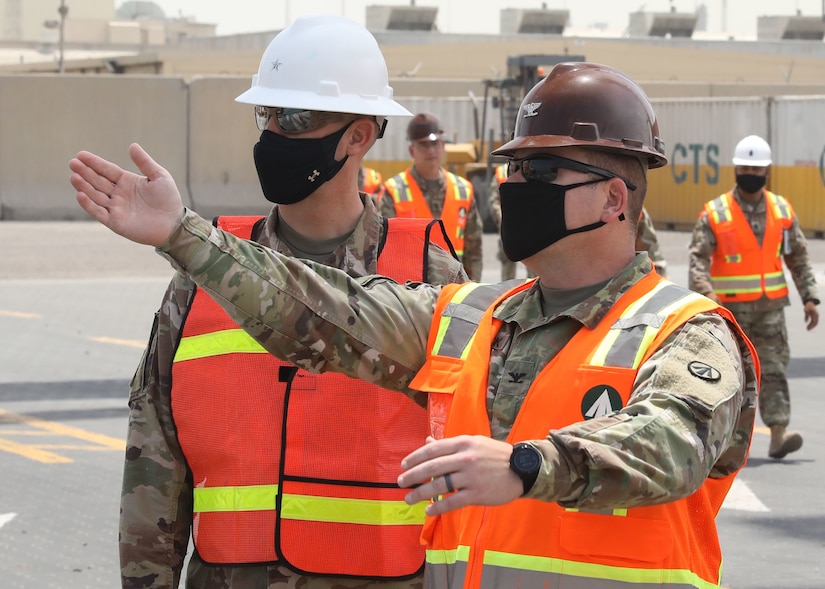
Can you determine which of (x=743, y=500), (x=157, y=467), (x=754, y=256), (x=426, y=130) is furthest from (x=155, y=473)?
(x=426, y=130)

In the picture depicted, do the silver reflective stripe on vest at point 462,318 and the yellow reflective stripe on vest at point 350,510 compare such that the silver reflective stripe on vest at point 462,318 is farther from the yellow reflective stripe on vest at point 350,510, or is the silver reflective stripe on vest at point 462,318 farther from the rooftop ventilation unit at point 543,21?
the rooftop ventilation unit at point 543,21

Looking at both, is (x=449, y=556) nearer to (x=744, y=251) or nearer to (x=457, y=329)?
(x=457, y=329)

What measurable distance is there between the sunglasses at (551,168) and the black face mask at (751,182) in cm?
739

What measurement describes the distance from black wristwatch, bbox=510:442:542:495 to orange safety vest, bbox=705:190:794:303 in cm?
784

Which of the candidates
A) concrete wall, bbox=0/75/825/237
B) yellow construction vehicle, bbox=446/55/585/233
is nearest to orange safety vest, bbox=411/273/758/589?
yellow construction vehicle, bbox=446/55/585/233

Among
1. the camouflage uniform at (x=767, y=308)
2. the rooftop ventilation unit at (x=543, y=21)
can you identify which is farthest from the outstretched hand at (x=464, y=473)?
the rooftop ventilation unit at (x=543, y=21)

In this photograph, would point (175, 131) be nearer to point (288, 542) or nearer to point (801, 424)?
point (801, 424)

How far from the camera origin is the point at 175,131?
32312mm

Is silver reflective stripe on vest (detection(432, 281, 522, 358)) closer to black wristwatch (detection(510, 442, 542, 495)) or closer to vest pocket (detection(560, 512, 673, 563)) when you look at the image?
vest pocket (detection(560, 512, 673, 563))

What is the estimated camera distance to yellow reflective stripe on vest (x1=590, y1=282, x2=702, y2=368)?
237 cm

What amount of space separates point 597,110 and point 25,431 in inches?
305

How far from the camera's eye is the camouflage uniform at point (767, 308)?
9.08 metres

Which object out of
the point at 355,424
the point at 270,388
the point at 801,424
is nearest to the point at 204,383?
the point at 270,388

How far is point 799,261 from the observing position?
32.4 feet
